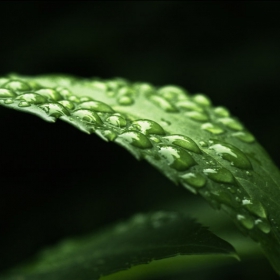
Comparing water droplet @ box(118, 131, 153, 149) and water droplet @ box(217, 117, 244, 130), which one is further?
→ water droplet @ box(217, 117, 244, 130)

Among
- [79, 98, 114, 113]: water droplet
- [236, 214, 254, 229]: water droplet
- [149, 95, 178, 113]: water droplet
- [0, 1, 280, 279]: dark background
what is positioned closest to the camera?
[236, 214, 254, 229]: water droplet

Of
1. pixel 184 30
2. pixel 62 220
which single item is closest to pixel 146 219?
pixel 62 220

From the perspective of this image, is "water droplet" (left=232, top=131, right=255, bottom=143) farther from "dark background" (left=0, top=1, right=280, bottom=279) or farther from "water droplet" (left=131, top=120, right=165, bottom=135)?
"dark background" (left=0, top=1, right=280, bottom=279)

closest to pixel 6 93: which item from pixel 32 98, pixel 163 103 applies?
pixel 32 98

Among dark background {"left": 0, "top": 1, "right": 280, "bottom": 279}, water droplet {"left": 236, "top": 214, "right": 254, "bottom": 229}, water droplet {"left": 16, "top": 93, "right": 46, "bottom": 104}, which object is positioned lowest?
dark background {"left": 0, "top": 1, "right": 280, "bottom": 279}

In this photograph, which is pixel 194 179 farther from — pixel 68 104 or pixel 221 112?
pixel 221 112

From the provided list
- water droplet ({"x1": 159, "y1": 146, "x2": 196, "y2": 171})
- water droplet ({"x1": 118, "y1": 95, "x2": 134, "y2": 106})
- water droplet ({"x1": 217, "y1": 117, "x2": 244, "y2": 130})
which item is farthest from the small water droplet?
water droplet ({"x1": 159, "y1": 146, "x2": 196, "y2": 171})
